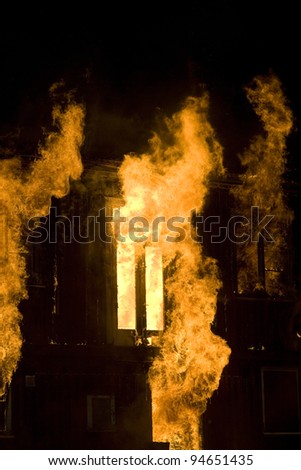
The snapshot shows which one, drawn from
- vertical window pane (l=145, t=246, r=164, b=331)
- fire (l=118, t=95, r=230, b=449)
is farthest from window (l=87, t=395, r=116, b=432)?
vertical window pane (l=145, t=246, r=164, b=331)

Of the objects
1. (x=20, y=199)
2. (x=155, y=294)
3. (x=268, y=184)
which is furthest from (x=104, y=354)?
(x=268, y=184)

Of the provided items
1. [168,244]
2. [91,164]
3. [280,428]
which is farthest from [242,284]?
[91,164]

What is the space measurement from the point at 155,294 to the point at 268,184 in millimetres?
4219

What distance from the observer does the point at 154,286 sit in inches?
690

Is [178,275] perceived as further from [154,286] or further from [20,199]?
[20,199]

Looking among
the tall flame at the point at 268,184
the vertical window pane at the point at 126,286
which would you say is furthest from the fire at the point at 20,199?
the tall flame at the point at 268,184

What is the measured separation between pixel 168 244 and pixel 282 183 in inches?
148

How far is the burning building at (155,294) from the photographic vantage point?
16.0 metres

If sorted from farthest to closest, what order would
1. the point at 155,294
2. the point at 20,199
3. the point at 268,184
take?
the point at 268,184
the point at 155,294
the point at 20,199

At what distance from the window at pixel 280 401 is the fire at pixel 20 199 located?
21.2 feet

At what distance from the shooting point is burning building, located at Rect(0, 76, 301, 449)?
1603 cm

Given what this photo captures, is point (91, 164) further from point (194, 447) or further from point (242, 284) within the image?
point (194, 447)

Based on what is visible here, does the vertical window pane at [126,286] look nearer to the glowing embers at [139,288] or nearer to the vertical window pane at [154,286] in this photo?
the glowing embers at [139,288]

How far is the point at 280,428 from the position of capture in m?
18.6
